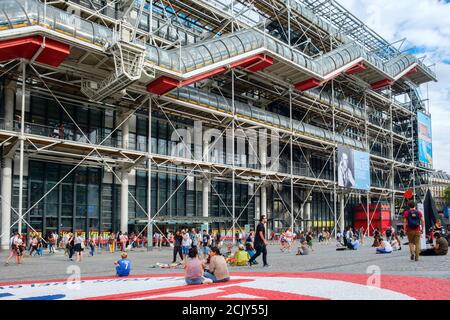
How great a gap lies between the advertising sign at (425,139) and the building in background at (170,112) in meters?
8.05

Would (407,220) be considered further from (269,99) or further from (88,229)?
(269,99)

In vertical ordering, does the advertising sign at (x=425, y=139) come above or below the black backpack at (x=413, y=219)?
above

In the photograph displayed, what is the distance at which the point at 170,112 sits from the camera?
98.0 feet

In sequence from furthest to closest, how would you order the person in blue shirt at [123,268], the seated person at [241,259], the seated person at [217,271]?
1. the seated person at [241,259]
2. the person in blue shirt at [123,268]
3. the seated person at [217,271]

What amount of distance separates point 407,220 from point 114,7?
22400 millimetres

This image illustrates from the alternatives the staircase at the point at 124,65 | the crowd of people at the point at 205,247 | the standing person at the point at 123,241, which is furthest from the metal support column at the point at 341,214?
the staircase at the point at 124,65

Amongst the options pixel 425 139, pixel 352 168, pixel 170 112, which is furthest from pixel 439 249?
pixel 425 139

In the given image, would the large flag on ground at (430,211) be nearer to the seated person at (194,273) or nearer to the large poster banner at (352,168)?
the seated person at (194,273)

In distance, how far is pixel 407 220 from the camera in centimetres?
1316

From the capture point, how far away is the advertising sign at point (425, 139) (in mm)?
55375

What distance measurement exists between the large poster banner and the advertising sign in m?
15.3

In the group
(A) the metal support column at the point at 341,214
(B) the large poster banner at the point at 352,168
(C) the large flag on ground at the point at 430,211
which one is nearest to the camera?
(C) the large flag on ground at the point at 430,211

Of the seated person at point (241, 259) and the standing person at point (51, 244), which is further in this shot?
the standing person at point (51, 244)
